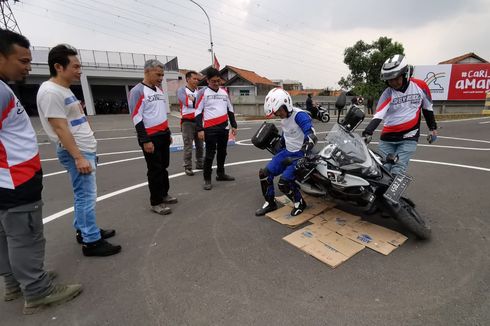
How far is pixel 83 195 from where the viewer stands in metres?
2.96

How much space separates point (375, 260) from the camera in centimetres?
287

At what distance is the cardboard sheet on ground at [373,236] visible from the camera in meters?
3.07

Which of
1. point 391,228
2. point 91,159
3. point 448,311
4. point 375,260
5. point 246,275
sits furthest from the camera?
point 391,228

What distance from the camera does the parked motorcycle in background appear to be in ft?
9.73

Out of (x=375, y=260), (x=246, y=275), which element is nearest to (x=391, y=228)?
(x=375, y=260)

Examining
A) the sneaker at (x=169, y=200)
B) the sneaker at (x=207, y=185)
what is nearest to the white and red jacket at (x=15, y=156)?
the sneaker at (x=169, y=200)

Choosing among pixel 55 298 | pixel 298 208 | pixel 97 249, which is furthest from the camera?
pixel 298 208

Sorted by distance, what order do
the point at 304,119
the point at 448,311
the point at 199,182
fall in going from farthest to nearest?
the point at 199,182, the point at 304,119, the point at 448,311

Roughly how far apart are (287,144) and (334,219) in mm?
1238

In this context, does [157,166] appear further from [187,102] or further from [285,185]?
[187,102]

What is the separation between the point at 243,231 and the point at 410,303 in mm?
1910

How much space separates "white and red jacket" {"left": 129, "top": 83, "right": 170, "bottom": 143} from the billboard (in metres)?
23.9

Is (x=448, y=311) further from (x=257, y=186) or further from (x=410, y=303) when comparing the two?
(x=257, y=186)

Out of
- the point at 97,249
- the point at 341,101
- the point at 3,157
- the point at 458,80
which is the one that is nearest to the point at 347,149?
the point at 341,101
